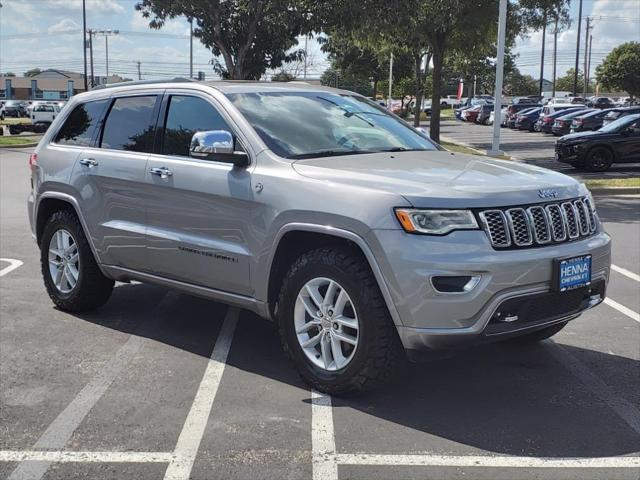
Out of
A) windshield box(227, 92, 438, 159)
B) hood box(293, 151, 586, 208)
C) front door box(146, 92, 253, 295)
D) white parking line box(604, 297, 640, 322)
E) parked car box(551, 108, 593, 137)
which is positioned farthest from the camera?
parked car box(551, 108, 593, 137)

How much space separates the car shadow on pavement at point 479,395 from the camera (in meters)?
3.79

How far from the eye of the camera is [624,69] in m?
60.8

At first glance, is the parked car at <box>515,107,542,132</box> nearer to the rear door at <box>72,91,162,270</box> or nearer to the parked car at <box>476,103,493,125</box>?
the parked car at <box>476,103,493,125</box>

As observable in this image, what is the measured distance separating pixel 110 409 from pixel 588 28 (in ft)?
324

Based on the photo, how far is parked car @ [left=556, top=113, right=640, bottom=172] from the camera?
19.7m

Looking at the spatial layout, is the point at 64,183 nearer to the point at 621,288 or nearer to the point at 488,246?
the point at 488,246

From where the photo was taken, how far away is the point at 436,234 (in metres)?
3.80

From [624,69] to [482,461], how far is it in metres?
64.1

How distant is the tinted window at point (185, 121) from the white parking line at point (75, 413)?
1483 millimetres

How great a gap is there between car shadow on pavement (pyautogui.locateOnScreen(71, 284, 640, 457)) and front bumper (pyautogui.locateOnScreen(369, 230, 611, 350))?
49 cm

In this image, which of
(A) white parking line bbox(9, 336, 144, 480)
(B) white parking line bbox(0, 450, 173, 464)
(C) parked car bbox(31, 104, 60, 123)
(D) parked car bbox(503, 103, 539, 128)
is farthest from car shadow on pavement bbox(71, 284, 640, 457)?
(D) parked car bbox(503, 103, 539, 128)

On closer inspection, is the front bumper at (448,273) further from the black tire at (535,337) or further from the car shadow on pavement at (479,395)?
the black tire at (535,337)

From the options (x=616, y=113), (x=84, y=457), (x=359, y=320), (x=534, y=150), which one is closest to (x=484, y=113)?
(x=616, y=113)

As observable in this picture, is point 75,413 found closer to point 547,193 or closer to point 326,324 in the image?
point 326,324
